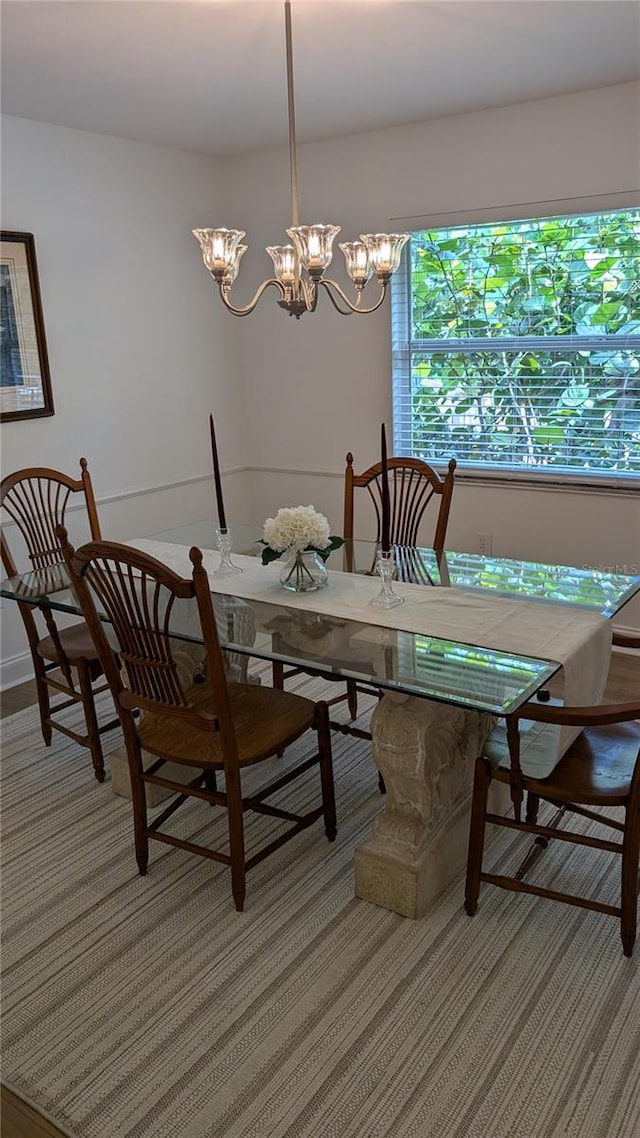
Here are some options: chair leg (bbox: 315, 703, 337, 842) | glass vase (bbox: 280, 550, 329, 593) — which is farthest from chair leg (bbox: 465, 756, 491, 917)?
glass vase (bbox: 280, 550, 329, 593)

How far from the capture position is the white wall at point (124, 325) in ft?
12.3

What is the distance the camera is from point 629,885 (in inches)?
79.1

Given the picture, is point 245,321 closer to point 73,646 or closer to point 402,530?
point 402,530

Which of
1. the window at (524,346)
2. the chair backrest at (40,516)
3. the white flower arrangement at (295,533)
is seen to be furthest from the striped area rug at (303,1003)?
the window at (524,346)

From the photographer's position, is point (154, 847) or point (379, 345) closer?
point (154, 847)

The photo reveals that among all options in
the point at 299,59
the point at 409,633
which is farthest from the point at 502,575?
the point at 299,59

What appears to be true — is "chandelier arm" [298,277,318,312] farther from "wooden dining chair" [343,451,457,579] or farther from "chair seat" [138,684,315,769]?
"chair seat" [138,684,315,769]

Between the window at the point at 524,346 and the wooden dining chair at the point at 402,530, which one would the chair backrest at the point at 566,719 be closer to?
the wooden dining chair at the point at 402,530

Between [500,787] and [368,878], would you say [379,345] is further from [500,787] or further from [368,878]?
[368,878]

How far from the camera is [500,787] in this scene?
250 centimetres

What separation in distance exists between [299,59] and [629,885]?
2.79 m

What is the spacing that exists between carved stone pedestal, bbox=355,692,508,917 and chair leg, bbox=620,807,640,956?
1.58 ft

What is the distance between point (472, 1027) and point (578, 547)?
2.50 metres

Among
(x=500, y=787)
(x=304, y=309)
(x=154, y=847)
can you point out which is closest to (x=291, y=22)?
(x=304, y=309)
